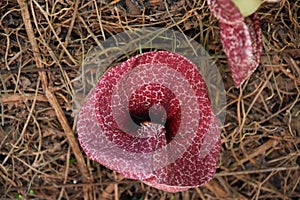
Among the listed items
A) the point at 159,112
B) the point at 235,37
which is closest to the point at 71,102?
the point at 159,112

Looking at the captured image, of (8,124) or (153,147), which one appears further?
(8,124)

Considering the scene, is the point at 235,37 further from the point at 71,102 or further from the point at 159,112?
the point at 71,102

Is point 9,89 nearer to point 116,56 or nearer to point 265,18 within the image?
point 116,56

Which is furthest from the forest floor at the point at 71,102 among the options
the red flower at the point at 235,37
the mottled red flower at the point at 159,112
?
the red flower at the point at 235,37

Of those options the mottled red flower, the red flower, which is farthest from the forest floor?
the red flower

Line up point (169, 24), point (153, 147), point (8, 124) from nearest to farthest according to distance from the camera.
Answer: point (153, 147), point (169, 24), point (8, 124)

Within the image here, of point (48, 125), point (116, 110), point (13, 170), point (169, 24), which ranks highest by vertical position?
point (169, 24)

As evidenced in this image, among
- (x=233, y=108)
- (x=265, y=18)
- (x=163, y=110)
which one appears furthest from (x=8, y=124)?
(x=265, y=18)

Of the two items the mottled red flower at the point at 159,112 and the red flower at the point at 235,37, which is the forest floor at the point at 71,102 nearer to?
the mottled red flower at the point at 159,112

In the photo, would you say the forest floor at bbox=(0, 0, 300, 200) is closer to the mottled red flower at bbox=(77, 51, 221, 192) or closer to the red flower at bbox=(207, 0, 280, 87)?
the mottled red flower at bbox=(77, 51, 221, 192)
